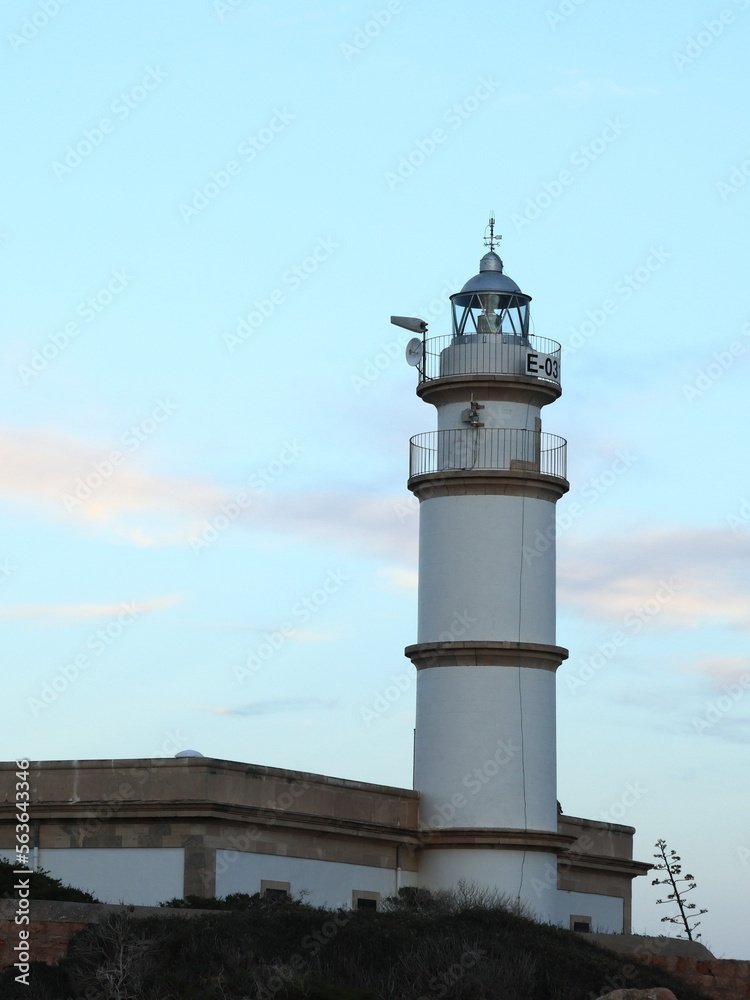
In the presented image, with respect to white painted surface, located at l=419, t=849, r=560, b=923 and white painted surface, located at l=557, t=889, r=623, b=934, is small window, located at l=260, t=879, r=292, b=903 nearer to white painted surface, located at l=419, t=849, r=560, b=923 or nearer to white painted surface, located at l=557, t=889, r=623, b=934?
white painted surface, located at l=419, t=849, r=560, b=923

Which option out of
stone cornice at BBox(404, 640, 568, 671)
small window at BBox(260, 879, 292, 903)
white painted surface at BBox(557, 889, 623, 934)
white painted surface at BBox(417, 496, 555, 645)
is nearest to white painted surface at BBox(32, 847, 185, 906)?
small window at BBox(260, 879, 292, 903)

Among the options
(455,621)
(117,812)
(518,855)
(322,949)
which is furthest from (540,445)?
(322,949)

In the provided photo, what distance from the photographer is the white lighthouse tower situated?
31562 mm

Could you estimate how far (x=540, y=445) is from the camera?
109 feet

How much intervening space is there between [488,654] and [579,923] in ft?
22.5

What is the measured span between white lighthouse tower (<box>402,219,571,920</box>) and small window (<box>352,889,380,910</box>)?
1.16m

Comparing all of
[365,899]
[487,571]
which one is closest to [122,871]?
[365,899]

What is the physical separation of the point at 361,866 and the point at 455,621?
4.55 m

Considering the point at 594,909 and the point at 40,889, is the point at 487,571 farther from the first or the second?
the point at 40,889

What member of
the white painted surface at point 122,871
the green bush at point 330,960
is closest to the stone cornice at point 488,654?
the white painted surface at point 122,871

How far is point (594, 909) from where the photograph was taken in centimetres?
3622

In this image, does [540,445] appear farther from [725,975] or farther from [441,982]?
[441,982]

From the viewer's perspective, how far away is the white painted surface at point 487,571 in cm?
3203

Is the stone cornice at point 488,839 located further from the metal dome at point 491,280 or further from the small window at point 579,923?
the metal dome at point 491,280
